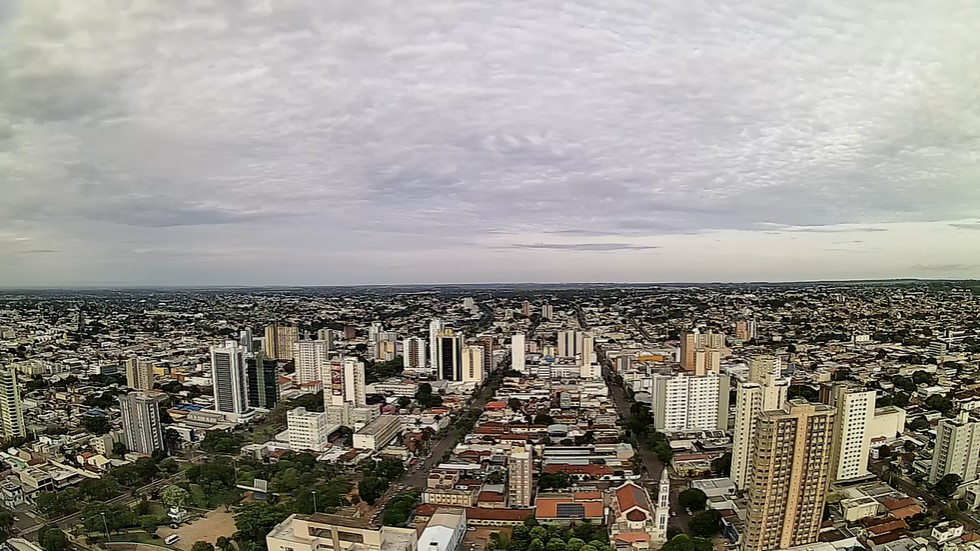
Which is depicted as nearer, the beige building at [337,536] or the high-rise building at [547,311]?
the beige building at [337,536]

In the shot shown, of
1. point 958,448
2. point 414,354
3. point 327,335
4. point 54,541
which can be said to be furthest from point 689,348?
point 54,541

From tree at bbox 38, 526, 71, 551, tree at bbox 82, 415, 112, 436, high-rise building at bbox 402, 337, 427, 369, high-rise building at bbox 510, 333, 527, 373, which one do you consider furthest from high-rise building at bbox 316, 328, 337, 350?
tree at bbox 38, 526, 71, 551

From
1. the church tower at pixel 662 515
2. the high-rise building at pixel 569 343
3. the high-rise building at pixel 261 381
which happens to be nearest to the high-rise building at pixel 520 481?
the church tower at pixel 662 515

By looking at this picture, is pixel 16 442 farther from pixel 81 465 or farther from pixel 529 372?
pixel 529 372

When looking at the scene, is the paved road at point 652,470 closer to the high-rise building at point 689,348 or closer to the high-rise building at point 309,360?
the high-rise building at point 689,348

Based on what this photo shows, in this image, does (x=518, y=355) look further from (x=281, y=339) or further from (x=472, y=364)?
(x=281, y=339)
